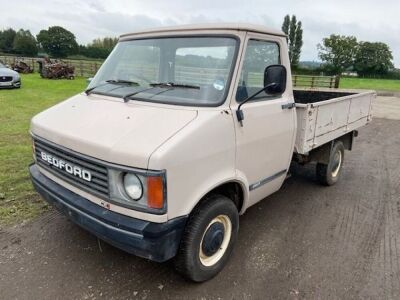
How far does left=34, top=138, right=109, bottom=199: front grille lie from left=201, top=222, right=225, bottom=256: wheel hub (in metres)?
0.97

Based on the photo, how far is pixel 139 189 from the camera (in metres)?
2.44

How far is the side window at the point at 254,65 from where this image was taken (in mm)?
3103

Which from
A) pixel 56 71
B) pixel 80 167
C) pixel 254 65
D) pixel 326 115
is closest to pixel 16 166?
pixel 80 167

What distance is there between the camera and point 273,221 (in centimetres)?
427

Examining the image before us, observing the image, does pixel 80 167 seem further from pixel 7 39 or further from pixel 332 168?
pixel 7 39

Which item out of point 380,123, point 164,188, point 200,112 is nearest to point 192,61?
point 200,112

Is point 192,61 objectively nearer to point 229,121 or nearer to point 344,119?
point 229,121

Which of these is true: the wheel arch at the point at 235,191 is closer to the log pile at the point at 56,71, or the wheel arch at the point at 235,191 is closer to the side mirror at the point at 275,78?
the side mirror at the point at 275,78

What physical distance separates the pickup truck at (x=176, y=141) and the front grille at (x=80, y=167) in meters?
0.01

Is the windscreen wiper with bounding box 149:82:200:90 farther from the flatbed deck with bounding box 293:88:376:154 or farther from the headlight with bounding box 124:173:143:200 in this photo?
the flatbed deck with bounding box 293:88:376:154

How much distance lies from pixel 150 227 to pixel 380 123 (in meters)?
11.6

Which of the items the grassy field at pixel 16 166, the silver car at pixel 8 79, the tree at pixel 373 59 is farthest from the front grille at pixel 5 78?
the tree at pixel 373 59

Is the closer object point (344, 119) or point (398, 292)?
point (398, 292)

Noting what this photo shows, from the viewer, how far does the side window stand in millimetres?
3103
